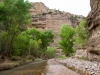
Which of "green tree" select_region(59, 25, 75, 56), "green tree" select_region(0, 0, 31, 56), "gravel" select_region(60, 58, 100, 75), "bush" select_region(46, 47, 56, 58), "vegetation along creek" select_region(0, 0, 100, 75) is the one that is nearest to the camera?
"gravel" select_region(60, 58, 100, 75)

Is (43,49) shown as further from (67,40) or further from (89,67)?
(89,67)

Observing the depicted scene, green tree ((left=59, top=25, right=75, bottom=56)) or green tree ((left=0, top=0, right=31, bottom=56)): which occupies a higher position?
green tree ((left=0, top=0, right=31, bottom=56))

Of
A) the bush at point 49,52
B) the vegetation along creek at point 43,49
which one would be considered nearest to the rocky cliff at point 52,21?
the bush at point 49,52

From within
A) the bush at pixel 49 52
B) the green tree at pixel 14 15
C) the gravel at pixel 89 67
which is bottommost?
the bush at pixel 49 52

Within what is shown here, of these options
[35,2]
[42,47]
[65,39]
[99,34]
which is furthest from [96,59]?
[35,2]

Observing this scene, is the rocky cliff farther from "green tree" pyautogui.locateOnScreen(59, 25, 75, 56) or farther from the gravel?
the gravel

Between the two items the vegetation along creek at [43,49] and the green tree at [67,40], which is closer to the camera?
the vegetation along creek at [43,49]

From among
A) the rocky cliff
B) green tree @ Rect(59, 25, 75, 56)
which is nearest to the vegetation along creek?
green tree @ Rect(59, 25, 75, 56)

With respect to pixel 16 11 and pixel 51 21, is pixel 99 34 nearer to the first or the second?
pixel 16 11

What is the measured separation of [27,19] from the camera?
3297 centimetres

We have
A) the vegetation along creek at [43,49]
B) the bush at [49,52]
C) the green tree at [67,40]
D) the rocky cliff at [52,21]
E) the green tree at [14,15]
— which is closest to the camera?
the vegetation along creek at [43,49]

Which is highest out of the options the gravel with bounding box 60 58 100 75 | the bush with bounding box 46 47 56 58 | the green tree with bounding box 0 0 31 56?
the green tree with bounding box 0 0 31 56

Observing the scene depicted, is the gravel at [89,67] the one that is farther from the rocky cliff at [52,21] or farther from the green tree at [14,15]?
the rocky cliff at [52,21]

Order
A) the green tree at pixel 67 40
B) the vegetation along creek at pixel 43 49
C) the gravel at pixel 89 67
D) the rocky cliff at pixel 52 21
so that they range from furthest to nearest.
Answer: the rocky cliff at pixel 52 21 → the green tree at pixel 67 40 → the vegetation along creek at pixel 43 49 → the gravel at pixel 89 67
